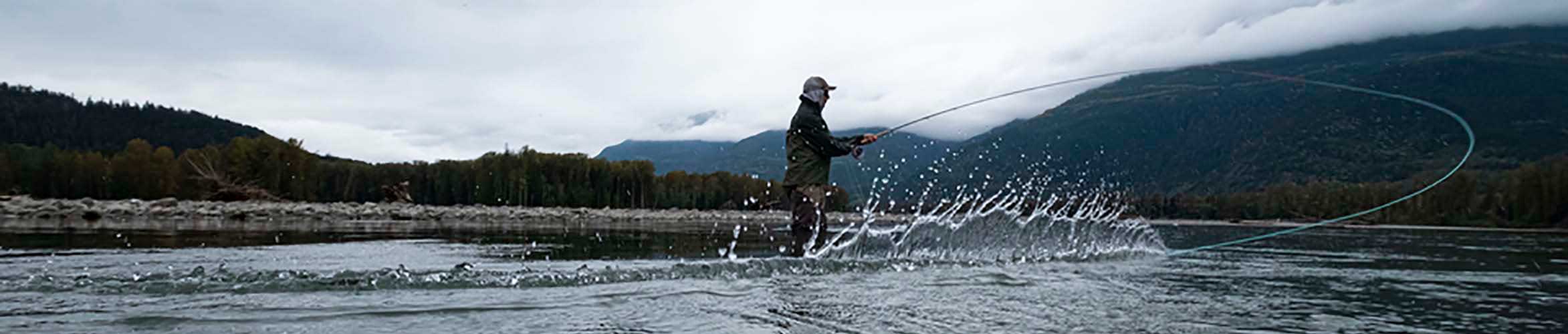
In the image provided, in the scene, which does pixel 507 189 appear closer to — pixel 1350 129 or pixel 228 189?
pixel 228 189

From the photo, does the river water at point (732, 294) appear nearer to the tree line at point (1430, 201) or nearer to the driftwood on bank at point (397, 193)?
the tree line at point (1430, 201)

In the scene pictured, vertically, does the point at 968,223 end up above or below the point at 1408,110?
below

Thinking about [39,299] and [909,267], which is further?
[909,267]

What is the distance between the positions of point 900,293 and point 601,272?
99.8 inches

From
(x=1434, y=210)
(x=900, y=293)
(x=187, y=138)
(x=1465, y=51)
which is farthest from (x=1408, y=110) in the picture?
(x=187, y=138)

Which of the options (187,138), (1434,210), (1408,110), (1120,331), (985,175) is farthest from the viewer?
(187,138)

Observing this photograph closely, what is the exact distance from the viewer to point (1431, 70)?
7402 inches

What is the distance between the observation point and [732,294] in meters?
6.46

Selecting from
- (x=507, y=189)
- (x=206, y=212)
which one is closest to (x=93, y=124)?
(x=507, y=189)

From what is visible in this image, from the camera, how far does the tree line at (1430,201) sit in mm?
73750

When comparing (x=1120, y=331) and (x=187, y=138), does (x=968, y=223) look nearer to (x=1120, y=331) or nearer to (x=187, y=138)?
(x=1120, y=331)

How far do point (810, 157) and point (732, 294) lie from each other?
4.46 m

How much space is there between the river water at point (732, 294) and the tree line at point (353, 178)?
35.6 meters

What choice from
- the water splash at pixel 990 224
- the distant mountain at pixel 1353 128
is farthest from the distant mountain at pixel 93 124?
the water splash at pixel 990 224
